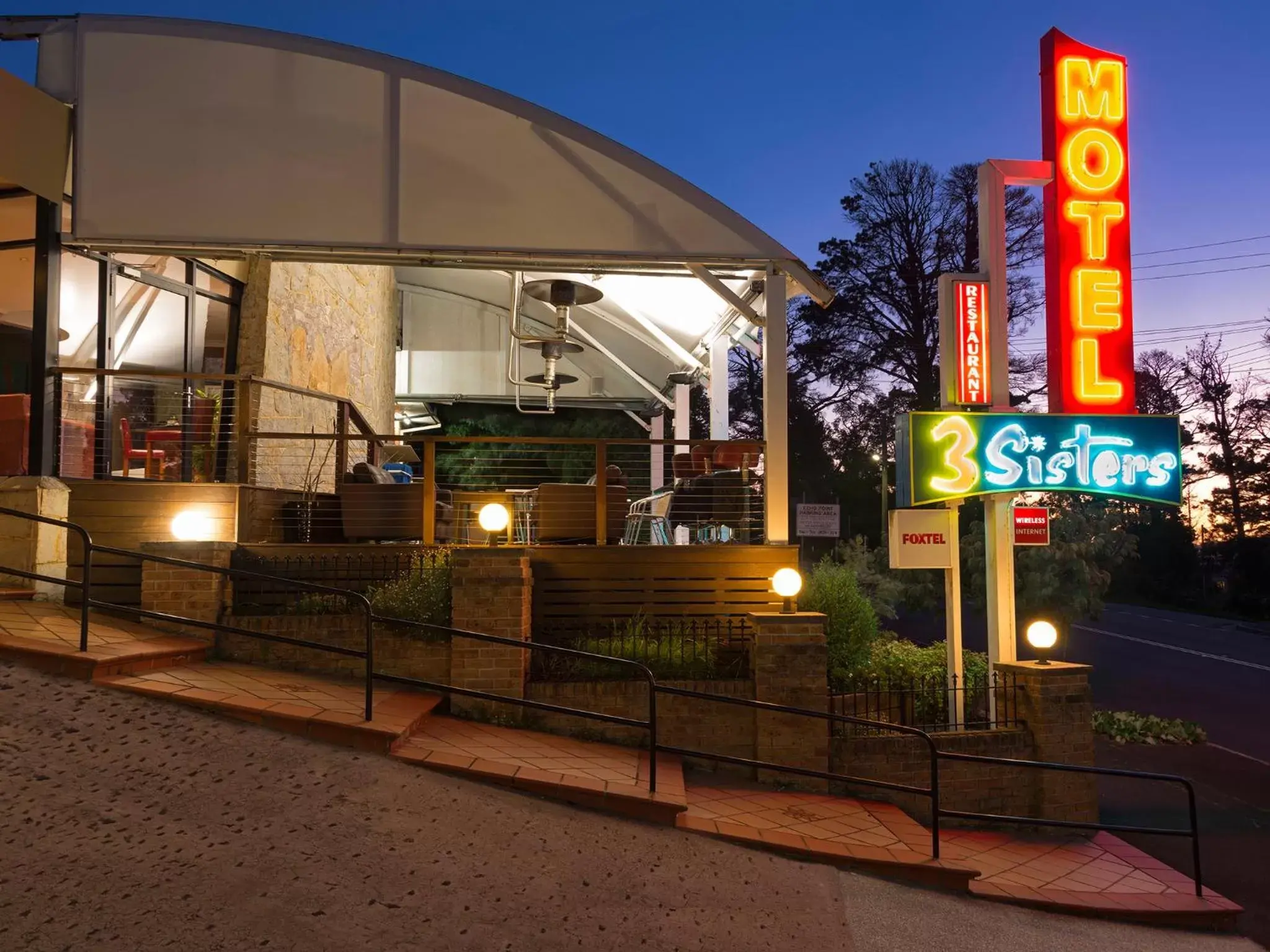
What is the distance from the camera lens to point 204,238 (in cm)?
934

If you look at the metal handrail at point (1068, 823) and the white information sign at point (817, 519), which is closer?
the metal handrail at point (1068, 823)

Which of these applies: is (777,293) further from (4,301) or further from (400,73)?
(4,301)

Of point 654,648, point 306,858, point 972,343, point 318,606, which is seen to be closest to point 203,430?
point 318,606

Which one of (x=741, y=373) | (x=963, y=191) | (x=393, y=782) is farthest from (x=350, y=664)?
(x=741, y=373)

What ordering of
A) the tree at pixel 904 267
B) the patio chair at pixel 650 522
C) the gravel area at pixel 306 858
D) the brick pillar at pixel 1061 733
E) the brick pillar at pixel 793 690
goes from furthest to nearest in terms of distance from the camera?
1. the tree at pixel 904 267
2. the patio chair at pixel 650 522
3. the brick pillar at pixel 1061 733
4. the brick pillar at pixel 793 690
5. the gravel area at pixel 306 858

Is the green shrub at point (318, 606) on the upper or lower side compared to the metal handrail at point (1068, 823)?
upper

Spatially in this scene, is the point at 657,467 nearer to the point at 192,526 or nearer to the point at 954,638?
the point at 954,638

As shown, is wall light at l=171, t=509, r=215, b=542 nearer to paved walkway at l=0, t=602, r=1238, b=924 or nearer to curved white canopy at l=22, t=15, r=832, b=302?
paved walkway at l=0, t=602, r=1238, b=924

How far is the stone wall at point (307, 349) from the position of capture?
10.7 m

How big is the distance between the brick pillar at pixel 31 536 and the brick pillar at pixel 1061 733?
8415mm

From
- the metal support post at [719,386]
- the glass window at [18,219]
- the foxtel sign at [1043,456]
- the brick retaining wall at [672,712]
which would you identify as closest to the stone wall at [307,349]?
the glass window at [18,219]

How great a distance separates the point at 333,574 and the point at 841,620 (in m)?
4.80

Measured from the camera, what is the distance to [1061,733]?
8094 mm

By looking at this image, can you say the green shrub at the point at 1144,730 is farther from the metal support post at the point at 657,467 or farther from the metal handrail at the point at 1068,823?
the metal support post at the point at 657,467
